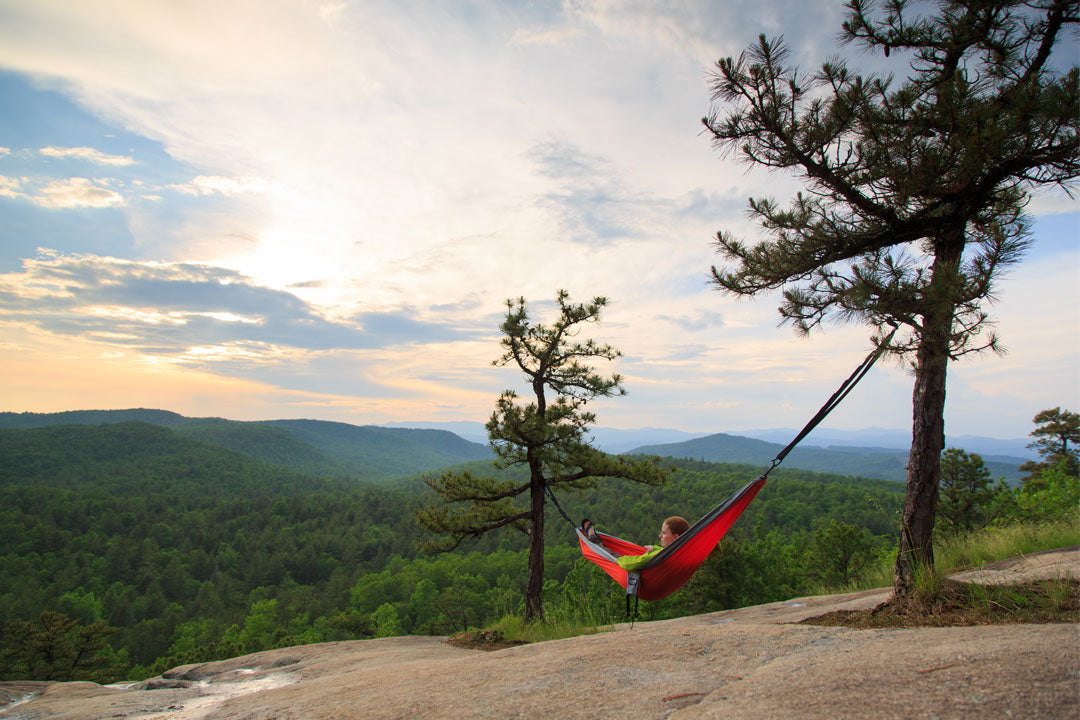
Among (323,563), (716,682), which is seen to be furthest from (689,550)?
(323,563)

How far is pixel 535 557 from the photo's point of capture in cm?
750

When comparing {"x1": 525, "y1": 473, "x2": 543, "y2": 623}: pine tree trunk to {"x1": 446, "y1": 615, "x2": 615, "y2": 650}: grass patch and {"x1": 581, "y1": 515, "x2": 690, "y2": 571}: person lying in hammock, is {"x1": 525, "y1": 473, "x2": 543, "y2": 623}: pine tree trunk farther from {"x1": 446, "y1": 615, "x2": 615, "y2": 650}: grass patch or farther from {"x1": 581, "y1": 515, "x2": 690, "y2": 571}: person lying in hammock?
{"x1": 581, "y1": 515, "x2": 690, "y2": 571}: person lying in hammock

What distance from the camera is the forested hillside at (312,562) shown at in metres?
26.7

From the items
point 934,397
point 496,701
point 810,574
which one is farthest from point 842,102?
point 810,574

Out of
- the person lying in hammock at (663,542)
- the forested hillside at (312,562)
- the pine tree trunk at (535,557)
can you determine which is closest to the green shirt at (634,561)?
the person lying in hammock at (663,542)

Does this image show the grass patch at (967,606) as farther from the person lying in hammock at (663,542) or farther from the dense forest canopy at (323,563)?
the dense forest canopy at (323,563)

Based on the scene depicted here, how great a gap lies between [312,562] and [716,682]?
6975cm

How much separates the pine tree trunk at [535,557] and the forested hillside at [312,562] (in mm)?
12883

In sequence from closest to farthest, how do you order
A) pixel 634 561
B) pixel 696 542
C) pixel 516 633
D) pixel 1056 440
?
pixel 696 542
pixel 634 561
pixel 516 633
pixel 1056 440

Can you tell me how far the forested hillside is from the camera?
1051 inches

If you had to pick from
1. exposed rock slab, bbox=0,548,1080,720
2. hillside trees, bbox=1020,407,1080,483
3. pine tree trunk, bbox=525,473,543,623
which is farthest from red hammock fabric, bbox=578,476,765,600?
hillside trees, bbox=1020,407,1080,483

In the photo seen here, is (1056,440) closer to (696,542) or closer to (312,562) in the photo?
(696,542)

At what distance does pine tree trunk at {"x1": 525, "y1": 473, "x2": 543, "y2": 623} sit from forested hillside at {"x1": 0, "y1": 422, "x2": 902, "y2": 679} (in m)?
12.9

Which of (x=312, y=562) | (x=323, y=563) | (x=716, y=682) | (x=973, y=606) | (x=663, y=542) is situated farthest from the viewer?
(x=312, y=562)
